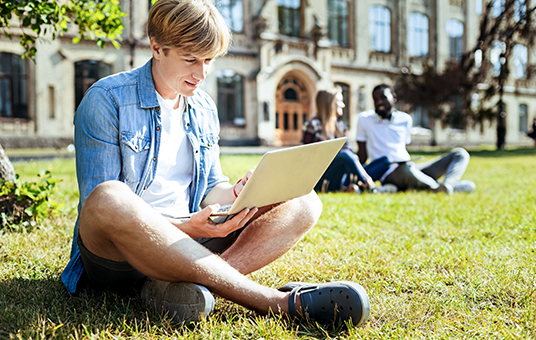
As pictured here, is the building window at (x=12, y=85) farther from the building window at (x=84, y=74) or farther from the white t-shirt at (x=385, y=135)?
the white t-shirt at (x=385, y=135)

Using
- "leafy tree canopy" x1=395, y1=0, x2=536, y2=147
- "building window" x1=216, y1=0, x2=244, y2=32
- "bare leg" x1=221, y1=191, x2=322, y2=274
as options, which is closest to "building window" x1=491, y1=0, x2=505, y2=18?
"leafy tree canopy" x1=395, y1=0, x2=536, y2=147

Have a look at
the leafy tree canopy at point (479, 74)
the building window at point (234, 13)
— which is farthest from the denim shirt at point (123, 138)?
the leafy tree canopy at point (479, 74)

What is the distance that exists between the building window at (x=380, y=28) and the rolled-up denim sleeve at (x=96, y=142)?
2419 cm

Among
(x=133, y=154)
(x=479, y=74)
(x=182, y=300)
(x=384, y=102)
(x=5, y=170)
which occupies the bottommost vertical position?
(x=182, y=300)

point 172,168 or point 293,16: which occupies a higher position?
point 293,16

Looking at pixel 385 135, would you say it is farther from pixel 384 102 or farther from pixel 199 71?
pixel 199 71

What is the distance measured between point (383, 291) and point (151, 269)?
1.13 meters

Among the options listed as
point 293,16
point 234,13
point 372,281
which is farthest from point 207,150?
point 293,16

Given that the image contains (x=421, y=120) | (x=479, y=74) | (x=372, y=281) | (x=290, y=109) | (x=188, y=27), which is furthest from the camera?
(x=421, y=120)

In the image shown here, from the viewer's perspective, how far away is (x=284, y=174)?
5.99 feet

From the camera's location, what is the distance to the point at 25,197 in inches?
141

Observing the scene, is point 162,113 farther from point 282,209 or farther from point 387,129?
point 387,129

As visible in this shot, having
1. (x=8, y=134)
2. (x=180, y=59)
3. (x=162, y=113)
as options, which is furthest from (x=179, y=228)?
(x=8, y=134)

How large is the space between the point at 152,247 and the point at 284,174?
1.86ft
